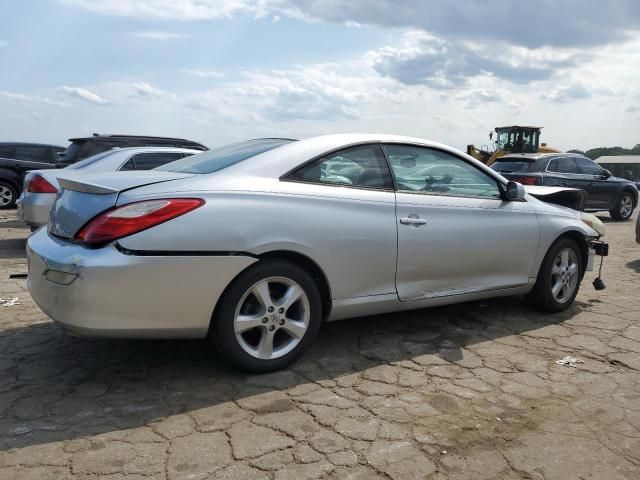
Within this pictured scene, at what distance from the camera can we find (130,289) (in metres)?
2.93

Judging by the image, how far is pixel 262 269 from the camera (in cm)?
326

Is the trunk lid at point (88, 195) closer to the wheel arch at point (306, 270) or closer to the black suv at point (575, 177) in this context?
the wheel arch at point (306, 270)

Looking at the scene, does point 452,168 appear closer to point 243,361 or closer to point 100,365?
point 243,361

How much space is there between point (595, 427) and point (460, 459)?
0.86m

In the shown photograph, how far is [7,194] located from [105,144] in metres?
4.62

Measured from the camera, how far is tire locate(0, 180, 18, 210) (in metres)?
12.8

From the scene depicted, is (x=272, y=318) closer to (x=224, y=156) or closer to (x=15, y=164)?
(x=224, y=156)

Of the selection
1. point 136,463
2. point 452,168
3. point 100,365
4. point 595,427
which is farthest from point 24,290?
point 595,427

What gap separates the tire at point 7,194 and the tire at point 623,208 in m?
14.3

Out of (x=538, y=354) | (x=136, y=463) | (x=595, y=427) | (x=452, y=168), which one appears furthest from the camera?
(x=452, y=168)

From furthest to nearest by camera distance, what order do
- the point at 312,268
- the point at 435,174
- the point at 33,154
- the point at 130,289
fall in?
the point at 33,154 → the point at 435,174 → the point at 312,268 → the point at 130,289

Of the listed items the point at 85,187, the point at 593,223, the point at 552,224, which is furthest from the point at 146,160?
the point at 593,223

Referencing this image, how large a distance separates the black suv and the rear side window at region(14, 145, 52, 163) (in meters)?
10.4

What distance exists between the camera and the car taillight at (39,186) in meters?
6.96
